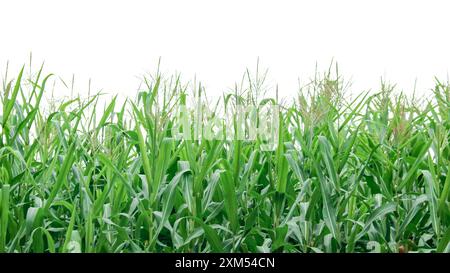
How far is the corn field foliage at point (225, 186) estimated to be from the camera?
363 centimetres

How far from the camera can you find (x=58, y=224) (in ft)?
12.6

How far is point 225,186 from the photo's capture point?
3639 mm

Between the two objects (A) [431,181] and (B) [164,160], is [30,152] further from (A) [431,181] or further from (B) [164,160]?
(A) [431,181]

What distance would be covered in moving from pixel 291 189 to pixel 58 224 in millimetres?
1180

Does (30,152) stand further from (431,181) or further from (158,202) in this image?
(431,181)

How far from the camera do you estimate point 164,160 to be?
3625mm

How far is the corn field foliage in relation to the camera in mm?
3635
